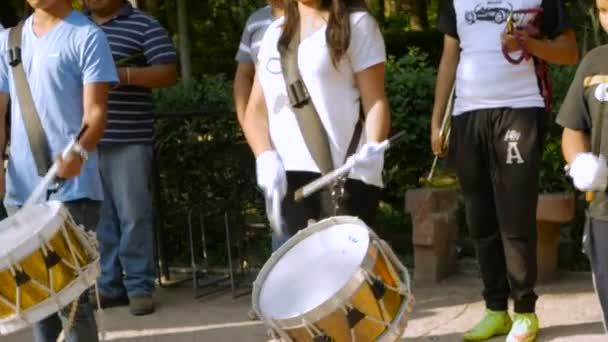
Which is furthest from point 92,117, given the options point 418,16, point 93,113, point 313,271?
point 418,16

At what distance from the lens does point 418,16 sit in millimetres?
18703

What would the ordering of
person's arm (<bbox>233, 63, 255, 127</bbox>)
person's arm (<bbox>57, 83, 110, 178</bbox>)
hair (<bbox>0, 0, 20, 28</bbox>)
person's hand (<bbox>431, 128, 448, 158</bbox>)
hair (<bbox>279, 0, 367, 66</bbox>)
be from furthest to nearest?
hair (<bbox>0, 0, 20, 28</bbox>), person's arm (<bbox>233, 63, 255, 127</bbox>), person's hand (<bbox>431, 128, 448, 158</bbox>), person's arm (<bbox>57, 83, 110, 178</bbox>), hair (<bbox>279, 0, 367, 66</bbox>)

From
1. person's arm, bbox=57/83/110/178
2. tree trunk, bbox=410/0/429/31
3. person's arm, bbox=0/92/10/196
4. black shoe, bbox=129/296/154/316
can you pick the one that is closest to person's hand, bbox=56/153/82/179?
person's arm, bbox=57/83/110/178

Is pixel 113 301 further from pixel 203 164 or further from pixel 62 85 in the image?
pixel 62 85

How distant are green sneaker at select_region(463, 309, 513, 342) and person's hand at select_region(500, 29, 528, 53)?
126 cm

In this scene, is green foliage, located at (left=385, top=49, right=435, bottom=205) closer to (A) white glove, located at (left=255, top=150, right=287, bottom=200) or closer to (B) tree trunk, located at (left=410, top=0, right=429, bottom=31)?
(A) white glove, located at (left=255, top=150, right=287, bottom=200)

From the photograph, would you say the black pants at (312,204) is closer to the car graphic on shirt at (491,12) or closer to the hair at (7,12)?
the car graphic on shirt at (491,12)

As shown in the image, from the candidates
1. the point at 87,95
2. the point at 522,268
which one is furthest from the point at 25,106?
the point at 522,268

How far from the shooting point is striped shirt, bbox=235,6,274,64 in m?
5.80

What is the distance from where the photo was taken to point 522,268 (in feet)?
17.5

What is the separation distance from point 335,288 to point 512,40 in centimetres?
184

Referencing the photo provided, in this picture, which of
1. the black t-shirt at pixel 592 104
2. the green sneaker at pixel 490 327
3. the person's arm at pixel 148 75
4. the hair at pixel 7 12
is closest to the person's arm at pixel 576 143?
the black t-shirt at pixel 592 104

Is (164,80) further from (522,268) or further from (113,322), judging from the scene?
(522,268)

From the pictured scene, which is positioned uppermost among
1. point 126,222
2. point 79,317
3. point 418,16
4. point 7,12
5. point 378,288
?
point 7,12
